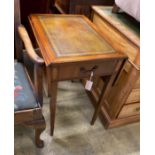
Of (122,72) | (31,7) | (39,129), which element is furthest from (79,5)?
(39,129)

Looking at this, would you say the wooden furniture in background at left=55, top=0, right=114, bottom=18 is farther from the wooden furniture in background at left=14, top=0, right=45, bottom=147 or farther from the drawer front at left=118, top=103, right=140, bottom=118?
the drawer front at left=118, top=103, right=140, bottom=118

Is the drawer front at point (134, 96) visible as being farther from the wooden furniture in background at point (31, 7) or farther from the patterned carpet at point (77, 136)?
the wooden furniture in background at point (31, 7)

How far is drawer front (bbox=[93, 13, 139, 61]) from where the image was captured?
1.10 meters

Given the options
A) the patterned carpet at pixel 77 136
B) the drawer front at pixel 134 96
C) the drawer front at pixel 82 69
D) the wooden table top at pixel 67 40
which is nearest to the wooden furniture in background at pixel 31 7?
the wooden table top at pixel 67 40

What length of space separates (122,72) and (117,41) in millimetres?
208

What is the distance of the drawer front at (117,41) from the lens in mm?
1099

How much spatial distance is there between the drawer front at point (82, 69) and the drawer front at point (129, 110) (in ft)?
1.34

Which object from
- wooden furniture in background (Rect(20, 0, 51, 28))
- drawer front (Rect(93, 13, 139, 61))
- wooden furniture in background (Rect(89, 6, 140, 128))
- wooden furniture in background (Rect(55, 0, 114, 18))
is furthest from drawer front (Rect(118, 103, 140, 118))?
wooden furniture in background (Rect(20, 0, 51, 28))

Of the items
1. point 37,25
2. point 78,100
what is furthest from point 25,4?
point 78,100

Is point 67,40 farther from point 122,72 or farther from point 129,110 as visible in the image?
point 129,110

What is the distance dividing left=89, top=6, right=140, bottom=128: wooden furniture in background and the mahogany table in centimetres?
10
